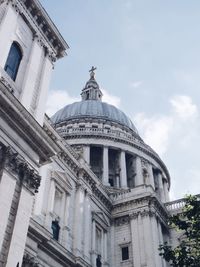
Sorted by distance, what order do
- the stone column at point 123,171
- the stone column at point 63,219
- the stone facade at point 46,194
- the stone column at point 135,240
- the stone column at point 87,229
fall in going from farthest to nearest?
the stone column at point 123,171, the stone column at point 135,240, the stone column at point 87,229, the stone column at point 63,219, the stone facade at point 46,194

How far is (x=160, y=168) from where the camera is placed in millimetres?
52250

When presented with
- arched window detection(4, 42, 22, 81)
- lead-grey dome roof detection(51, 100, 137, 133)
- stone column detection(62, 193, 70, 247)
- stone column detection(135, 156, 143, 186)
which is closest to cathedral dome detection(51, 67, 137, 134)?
lead-grey dome roof detection(51, 100, 137, 133)

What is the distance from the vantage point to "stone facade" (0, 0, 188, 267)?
52.4 feet

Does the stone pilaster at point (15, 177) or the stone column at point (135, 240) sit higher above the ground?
the stone column at point (135, 240)

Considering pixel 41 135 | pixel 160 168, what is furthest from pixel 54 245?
pixel 160 168

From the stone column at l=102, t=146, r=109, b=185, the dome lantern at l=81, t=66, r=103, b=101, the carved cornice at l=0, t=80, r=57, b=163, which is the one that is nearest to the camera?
the carved cornice at l=0, t=80, r=57, b=163

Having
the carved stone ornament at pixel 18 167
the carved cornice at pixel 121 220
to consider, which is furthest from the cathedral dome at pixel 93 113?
the carved stone ornament at pixel 18 167

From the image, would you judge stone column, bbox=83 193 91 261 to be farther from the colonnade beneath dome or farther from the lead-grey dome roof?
the lead-grey dome roof

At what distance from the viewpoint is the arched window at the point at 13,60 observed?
19859mm

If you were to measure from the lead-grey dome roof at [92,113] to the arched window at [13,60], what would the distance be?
3423 cm

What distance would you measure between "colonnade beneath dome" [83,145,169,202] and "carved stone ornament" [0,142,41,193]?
27.3m

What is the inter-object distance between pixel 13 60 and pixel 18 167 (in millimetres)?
6884

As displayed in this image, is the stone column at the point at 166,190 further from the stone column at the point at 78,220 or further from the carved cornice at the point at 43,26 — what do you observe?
the carved cornice at the point at 43,26

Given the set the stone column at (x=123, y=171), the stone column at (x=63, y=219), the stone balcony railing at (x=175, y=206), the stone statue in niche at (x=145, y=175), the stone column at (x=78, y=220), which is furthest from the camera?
the stone column at (x=123, y=171)
